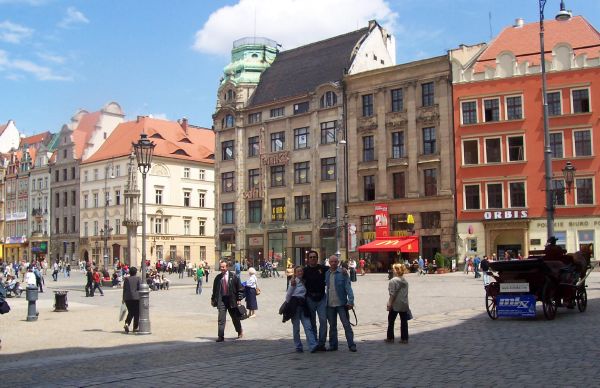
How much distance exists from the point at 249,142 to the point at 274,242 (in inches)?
397

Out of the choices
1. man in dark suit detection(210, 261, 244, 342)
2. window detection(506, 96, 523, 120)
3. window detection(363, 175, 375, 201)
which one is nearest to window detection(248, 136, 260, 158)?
window detection(363, 175, 375, 201)

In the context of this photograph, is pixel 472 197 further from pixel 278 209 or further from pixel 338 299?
pixel 338 299

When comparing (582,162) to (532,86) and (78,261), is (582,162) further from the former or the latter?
(78,261)

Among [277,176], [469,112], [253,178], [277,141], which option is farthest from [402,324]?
[253,178]

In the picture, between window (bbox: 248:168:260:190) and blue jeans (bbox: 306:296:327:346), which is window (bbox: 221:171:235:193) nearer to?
window (bbox: 248:168:260:190)

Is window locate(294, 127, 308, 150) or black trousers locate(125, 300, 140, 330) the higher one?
window locate(294, 127, 308, 150)

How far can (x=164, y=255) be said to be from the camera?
7606 centimetres

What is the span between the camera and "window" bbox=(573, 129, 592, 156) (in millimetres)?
46719

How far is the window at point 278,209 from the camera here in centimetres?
6191

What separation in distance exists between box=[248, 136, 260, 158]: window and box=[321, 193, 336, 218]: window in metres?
9.02

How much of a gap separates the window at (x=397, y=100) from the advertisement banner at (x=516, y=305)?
3893 centimetres

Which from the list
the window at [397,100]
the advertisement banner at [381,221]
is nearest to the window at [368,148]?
the window at [397,100]

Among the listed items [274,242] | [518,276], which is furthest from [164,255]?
[518,276]

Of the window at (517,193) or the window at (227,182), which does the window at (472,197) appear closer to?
the window at (517,193)
